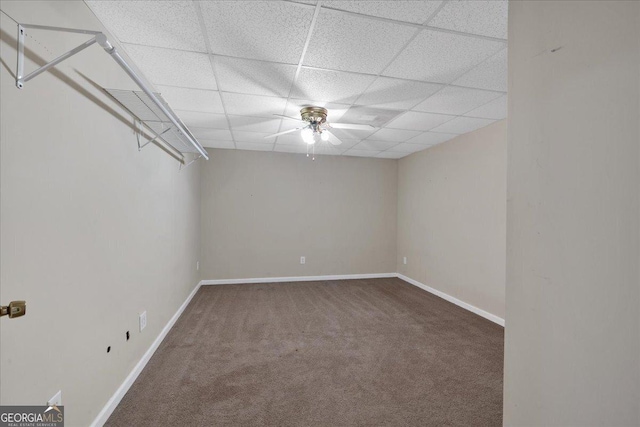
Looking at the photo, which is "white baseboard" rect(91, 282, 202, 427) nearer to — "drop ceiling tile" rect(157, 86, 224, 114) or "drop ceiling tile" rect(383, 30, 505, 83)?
"drop ceiling tile" rect(157, 86, 224, 114)

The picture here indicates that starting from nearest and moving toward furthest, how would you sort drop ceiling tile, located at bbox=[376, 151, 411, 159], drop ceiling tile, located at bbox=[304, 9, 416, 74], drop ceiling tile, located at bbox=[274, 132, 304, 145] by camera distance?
drop ceiling tile, located at bbox=[304, 9, 416, 74] < drop ceiling tile, located at bbox=[274, 132, 304, 145] < drop ceiling tile, located at bbox=[376, 151, 411, 159]

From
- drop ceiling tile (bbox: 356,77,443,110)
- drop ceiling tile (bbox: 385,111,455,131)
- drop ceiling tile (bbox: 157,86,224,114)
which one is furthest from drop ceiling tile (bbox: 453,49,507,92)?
drop ceiling tile (bbox: 157,86,224,114)

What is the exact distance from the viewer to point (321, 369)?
2.27 m

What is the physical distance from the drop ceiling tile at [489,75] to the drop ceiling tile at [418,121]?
708 mm

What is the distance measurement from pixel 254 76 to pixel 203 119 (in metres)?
1.39

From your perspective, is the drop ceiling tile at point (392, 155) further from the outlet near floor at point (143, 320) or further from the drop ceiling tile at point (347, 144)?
the outlet near floor at point (143, 320)

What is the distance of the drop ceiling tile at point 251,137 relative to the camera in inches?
152

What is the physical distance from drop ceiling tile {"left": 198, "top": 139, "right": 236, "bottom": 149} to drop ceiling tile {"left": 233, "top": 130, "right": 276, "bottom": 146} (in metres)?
0.27

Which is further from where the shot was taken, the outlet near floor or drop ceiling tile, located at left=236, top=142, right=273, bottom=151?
drop ceiling tile, located at left=236, top=142, right=273, bottom=151

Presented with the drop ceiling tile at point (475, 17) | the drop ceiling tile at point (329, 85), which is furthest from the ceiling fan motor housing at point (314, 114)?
the drop ceiling tile at point (475, 17)

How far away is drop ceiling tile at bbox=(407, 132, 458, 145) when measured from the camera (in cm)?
381

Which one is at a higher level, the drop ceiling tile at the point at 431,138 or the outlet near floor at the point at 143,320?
the drop ceiling tile at the point at 431,138

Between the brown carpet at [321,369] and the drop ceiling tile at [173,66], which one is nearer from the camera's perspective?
the brown carpet at [321,369]

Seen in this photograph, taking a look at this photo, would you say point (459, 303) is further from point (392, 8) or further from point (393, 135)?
point (392, 8)
